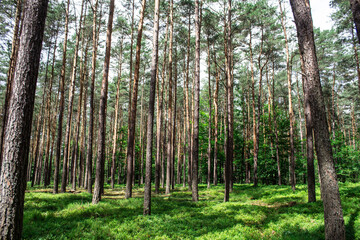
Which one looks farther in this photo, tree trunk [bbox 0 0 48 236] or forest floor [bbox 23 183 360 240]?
forest floor [bbox 23 183 360 240]

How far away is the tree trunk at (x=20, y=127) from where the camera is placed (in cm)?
369

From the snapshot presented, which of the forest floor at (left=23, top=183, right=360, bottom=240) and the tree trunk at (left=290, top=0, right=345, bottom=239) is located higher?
→ the tree trunk at (left=290, top=0, right=345, bottom=239)

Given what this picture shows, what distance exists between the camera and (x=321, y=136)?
5176 millimetres

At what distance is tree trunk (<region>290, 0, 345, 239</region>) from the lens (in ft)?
15.9

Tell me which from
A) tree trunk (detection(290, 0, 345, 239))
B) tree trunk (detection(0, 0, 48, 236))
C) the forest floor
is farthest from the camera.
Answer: the forest floor

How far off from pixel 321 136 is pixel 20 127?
6852 millimetres

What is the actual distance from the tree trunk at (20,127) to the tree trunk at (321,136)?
6.39m

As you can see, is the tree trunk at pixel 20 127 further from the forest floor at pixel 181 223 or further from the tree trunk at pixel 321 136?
the tree trunk at pixel 321 136

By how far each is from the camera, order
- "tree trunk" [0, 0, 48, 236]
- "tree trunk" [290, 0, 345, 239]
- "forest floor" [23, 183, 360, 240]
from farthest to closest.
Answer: "forest floor" [23, 183, 360, 240] → "tree trunk" [290, 0, 345, 239] → "tree trunk" [0, 0, 48, 236]

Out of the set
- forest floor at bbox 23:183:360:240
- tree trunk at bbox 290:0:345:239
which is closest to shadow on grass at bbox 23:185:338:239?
forest floor at bbox 23:183:360:240

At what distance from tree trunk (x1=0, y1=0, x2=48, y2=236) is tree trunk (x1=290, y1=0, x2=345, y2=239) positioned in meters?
6.39

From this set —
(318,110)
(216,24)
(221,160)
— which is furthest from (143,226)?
(221,160)

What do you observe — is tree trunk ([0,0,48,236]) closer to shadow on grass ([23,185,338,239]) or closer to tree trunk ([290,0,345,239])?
shadow on grass ([23,185,338,239])

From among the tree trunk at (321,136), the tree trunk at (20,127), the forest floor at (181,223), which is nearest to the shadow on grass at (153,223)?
the forest floor at (181,223)
